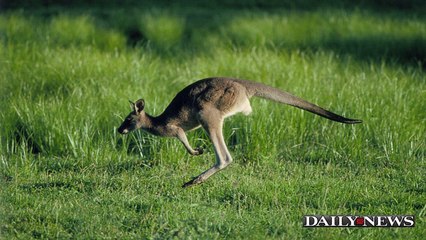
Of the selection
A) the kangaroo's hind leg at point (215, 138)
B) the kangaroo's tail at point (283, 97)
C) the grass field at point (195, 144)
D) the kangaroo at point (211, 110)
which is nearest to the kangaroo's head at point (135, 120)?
the kangaroo at point (211, 110)

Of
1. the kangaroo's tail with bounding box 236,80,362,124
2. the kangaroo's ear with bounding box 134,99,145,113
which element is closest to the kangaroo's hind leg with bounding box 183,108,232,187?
the kangaroo's tail with bounding box 236,80,362,124

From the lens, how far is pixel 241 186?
508 centimetres

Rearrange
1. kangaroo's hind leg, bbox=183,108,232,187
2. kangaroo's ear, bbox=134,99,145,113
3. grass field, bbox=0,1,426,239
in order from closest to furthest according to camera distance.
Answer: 1. grass field, bbox=0,1,426,239
2. kangaroo's hind leg, bbox=183,108,232,187
3. kangaroo's ear, bbox=134,99,145,113

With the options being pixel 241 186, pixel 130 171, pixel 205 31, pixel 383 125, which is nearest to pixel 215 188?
pixel 241 186

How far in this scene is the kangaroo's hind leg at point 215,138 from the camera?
4891 millimetres

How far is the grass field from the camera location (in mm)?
4523

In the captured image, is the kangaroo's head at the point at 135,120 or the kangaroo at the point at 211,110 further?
the kangaroo's head at the point at 135,120

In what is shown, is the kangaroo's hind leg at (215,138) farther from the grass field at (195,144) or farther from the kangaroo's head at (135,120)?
the kangaroo's head at (135,120)

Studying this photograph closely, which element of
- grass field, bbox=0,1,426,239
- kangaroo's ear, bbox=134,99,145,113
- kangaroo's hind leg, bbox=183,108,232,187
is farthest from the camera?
kangaroo's ear, bbox=134,99,145,113

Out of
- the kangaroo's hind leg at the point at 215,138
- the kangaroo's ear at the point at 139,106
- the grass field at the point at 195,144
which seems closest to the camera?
the grass field at the point at 195,144

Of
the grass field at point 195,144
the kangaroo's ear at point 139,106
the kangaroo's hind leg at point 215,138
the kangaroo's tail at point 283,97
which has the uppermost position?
the kangaroo's tail at point 283,97

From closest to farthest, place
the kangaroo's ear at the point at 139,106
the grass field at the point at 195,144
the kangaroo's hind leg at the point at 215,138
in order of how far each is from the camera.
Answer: the grass field at the point at 195,144
the kangaroo's hind leg at the point at 215,138
the kangaroo's ear at the point at 139,106

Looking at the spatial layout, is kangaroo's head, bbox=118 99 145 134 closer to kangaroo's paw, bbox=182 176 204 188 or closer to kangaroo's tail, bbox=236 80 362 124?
kangaroo's paw, bbox=182 176 204 188

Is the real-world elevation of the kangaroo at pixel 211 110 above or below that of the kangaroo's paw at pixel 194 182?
above
